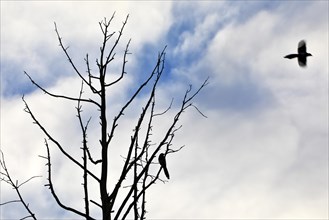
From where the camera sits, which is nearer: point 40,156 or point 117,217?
point 117,217

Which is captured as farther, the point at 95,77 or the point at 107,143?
the point at 95,77

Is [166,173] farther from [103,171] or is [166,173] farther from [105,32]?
[105,32]

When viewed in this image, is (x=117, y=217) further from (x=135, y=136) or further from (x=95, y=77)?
(x=95, y=77)

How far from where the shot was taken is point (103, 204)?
19.6ft

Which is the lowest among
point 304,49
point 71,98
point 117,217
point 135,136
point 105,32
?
point 117,217

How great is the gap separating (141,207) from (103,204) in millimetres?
696

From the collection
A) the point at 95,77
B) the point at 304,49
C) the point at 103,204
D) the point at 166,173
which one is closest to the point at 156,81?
the point at 95,77

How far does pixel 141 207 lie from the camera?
649 cm

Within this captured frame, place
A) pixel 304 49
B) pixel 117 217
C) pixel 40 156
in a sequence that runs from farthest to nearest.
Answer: pixel 304 49
pixel 40 156
pixel 117 217

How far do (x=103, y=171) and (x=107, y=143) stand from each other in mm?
374

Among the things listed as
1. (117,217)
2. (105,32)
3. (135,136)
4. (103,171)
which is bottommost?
(117,217)

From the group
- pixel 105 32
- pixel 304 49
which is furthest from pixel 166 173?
pixel 304 49

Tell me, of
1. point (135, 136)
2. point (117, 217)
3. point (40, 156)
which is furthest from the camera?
point (40, 156)

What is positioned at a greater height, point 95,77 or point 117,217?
point 95,77
